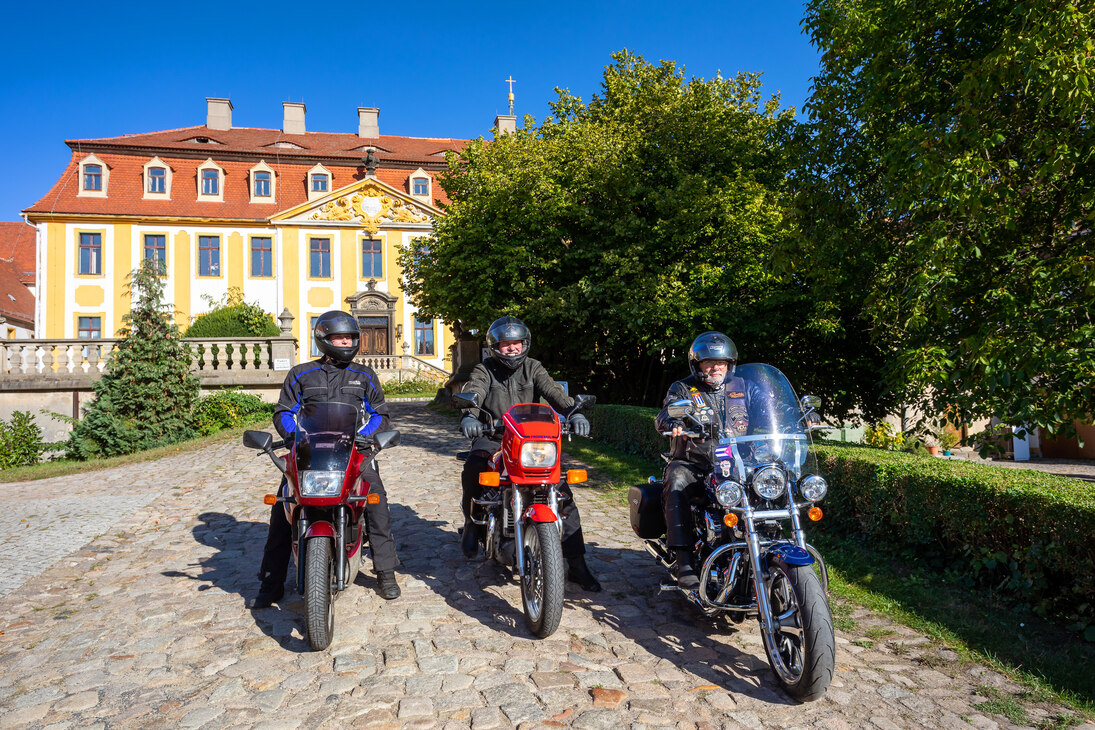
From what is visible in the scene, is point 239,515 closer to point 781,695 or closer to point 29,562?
point 29,562

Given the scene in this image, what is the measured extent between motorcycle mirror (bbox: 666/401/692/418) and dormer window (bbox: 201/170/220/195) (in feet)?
132

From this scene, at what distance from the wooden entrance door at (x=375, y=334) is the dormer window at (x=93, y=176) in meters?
14.7

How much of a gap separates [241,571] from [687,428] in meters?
3.79

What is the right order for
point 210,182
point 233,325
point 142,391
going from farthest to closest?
1. point 210,182
2. point 233,325
3. point 142,391

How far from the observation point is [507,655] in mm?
4012

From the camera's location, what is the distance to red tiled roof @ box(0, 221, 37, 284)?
49.5 metres

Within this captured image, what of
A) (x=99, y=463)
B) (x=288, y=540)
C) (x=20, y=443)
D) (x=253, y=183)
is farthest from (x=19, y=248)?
(x=288, y=540)

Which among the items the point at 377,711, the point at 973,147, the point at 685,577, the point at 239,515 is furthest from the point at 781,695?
the point at 239,515

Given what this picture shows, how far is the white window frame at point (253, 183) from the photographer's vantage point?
38894 millimetres

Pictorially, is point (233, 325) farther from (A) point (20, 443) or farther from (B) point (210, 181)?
(B) point (210, 181)

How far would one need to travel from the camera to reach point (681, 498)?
4.38m

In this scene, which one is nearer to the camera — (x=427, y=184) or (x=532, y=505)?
(x=532, y=505)

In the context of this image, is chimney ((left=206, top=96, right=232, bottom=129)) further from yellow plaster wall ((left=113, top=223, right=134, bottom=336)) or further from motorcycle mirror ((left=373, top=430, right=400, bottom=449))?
motorcycle mirror ((left=373, top=430, right=400, bottom=449))

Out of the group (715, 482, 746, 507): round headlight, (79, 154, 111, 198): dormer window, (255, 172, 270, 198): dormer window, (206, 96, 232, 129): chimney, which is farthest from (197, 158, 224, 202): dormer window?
(715, 482, 746, 507): round headlight
